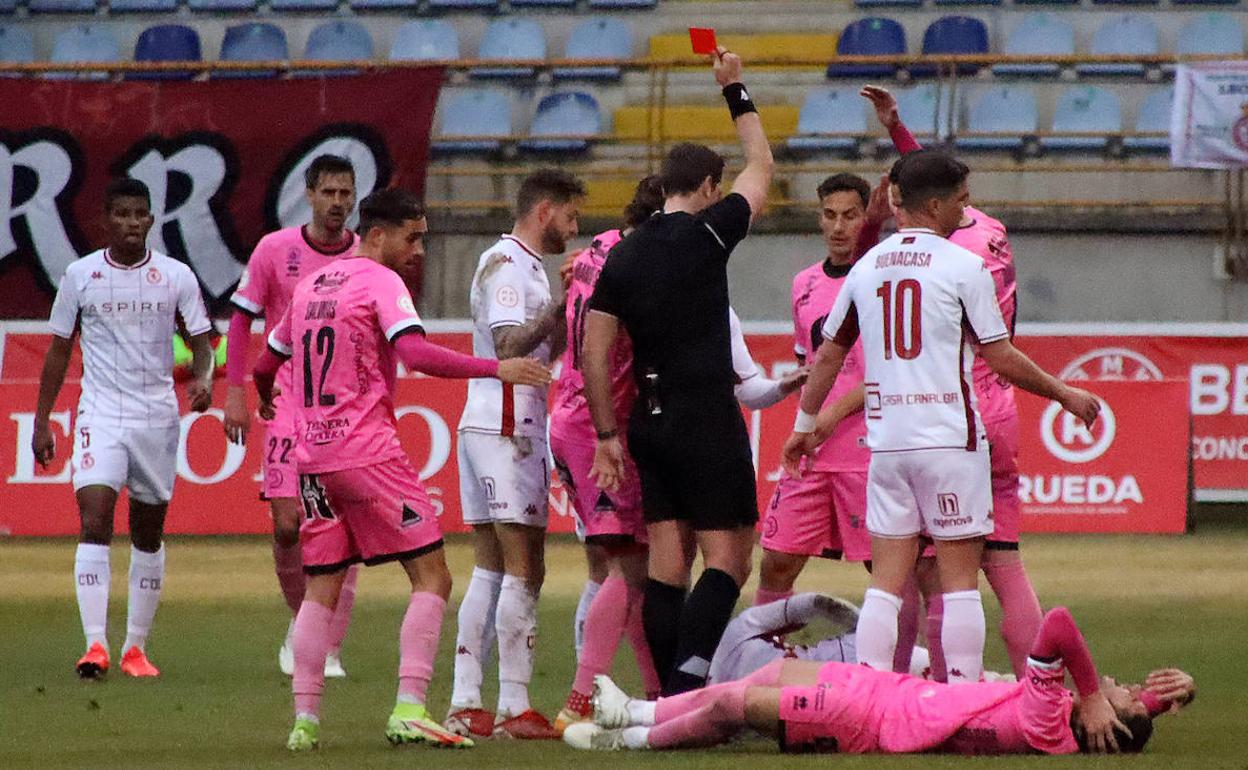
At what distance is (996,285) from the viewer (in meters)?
7.54

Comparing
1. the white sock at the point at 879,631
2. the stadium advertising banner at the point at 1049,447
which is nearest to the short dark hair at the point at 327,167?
the white sock at the point at 879,631

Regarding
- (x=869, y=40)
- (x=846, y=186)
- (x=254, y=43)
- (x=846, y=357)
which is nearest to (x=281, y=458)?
(x=846, y=357)

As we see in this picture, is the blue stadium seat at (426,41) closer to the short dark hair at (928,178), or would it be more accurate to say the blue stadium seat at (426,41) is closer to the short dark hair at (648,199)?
the short dark hair at (648,199)

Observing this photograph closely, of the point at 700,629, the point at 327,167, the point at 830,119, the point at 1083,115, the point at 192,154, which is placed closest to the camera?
the point at 700,629

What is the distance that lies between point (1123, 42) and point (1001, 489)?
46.6 ft

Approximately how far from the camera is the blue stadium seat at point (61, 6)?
22266mm

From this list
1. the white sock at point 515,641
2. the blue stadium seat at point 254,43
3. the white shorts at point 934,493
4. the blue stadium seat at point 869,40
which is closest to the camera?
the white shorts at point 934,493

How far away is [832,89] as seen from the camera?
67.6ft

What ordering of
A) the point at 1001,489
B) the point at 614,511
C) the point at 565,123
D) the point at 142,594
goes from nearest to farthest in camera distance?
the point at 614,511 → the point at 1001,489 → the point at 142,594 → the point at 565,123

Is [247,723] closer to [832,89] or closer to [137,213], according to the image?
[137,213]

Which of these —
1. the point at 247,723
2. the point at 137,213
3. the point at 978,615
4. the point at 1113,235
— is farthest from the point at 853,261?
the point at 1113,235

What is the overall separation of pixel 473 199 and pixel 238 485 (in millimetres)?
5146

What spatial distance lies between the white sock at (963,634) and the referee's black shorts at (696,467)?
750 mm

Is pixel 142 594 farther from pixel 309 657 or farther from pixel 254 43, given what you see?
pixel 254 43
